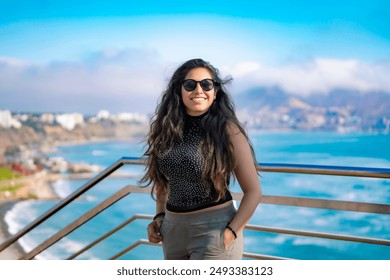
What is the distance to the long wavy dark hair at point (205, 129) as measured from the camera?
1396mm

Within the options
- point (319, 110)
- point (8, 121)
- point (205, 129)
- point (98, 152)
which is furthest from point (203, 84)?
point (8, 121)

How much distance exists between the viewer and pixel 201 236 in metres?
1.41

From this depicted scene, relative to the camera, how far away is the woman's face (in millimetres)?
1457

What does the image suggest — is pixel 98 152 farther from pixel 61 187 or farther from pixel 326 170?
pixel 326 170

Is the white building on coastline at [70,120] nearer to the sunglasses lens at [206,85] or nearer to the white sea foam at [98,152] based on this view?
the white sea foam at [98,152]

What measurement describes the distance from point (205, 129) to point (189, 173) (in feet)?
0.44

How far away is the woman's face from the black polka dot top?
27 mm

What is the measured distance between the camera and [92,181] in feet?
7.38

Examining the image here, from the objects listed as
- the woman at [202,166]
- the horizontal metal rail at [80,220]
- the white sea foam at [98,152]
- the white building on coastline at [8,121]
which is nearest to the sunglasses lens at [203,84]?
the woman at [202,166]

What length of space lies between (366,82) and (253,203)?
10892mm

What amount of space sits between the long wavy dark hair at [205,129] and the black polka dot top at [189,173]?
2cm

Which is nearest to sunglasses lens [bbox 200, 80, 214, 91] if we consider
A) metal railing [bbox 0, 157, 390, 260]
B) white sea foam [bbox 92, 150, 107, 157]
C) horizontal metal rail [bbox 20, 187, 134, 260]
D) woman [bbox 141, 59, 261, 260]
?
woman [bbox 141, 59, 261, 260]
